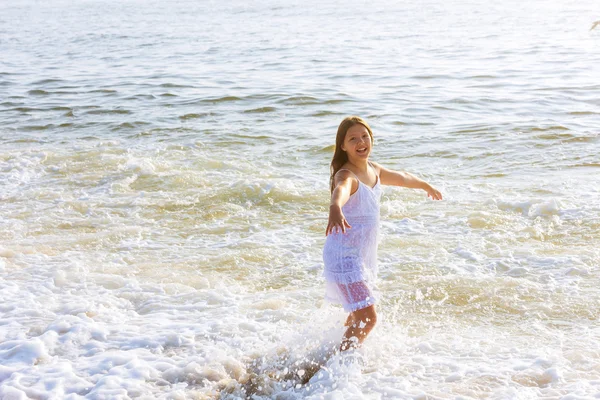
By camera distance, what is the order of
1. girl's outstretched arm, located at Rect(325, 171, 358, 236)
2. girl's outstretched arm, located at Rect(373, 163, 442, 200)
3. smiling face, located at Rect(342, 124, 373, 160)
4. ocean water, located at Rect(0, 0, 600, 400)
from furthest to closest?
1. girl's outstretched arm, located at Rect(373, 163, 442, 200)
2. smiling face, located at Rect(342, 124, 373, 160)
3. ocean water, located at Rect(0, 0, 600, 400)
4. girl's outstretched arm, located at Rect(325, 171, 358, 236)

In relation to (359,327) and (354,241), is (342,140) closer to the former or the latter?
(354,241)

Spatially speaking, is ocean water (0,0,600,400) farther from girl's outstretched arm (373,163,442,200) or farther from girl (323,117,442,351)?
girl's outstretched arm (373,163,442,200)

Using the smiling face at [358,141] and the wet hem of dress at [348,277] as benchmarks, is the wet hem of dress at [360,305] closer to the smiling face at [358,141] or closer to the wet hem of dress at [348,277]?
the wet hem of dress at [348,277]

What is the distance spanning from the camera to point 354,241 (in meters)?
4.31

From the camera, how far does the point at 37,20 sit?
35.5 m

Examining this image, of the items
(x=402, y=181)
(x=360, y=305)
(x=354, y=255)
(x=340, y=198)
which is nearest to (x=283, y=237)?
(x=402, y=181)

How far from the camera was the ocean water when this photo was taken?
4.19 m

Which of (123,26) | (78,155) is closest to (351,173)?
(78,155)

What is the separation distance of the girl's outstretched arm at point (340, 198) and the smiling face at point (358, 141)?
0.14 meters

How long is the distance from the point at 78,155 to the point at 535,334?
728 centimetres

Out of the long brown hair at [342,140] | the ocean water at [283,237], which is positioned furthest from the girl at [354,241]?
the ocean water at [283,237]

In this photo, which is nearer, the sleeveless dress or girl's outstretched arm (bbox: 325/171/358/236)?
girl's outstretched arm (bbox: 325/171/358/236)

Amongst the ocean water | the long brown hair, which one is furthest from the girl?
the ocean water

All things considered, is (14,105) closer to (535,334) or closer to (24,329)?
(24,329)
